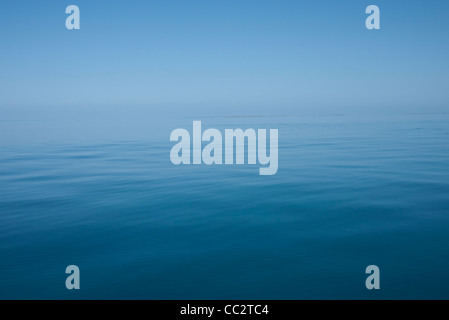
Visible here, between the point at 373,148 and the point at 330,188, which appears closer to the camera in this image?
the point at 330,188

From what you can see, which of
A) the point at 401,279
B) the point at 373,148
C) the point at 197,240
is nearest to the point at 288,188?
the point at 197,240

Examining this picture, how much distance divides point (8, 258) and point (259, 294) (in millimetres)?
4851

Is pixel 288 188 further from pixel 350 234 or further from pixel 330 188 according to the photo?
pixel 350 234

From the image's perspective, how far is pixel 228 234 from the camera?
7.73 m

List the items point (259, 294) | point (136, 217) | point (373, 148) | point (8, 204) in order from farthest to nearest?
point (373, 148) → point (8, 204) → point (136, 217) → point (259, 294)

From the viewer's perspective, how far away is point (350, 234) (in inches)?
296

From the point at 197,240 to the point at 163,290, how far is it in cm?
196

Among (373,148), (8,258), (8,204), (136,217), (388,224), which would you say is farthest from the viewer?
(373,148)

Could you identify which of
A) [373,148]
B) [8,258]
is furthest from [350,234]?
[373,148]

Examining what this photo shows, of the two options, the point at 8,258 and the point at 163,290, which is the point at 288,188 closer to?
the point at 163,290

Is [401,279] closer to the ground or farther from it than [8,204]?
closer to the ground

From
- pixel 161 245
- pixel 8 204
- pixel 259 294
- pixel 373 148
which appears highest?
pixel 373 148

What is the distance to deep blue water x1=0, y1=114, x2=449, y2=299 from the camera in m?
5.66

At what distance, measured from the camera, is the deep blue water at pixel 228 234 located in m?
5.66
